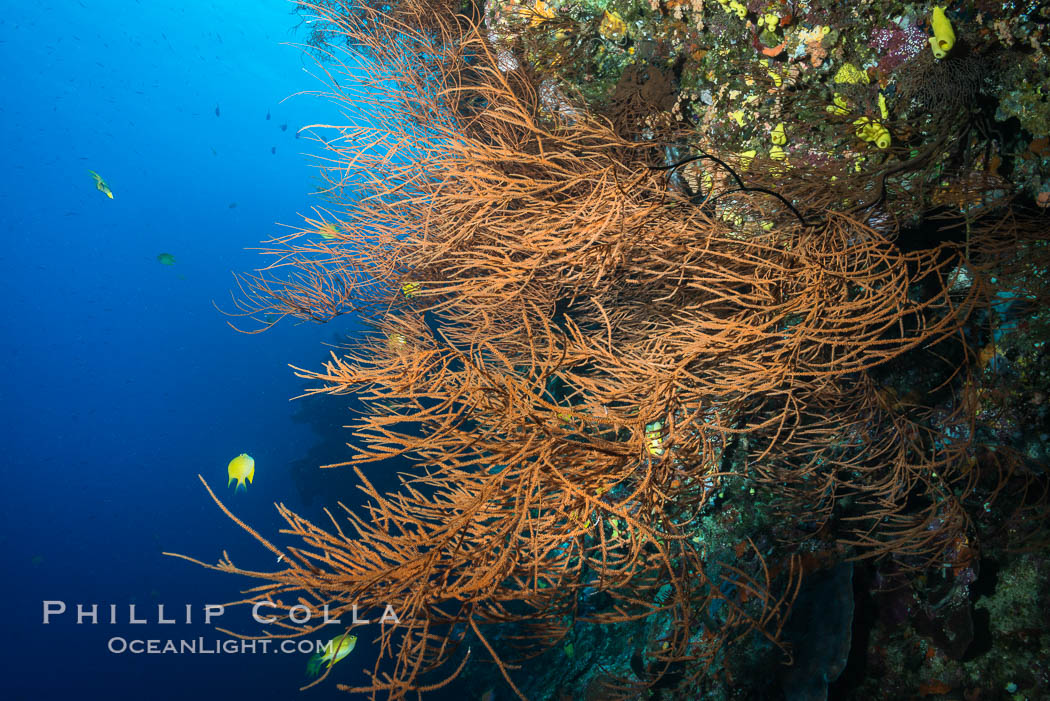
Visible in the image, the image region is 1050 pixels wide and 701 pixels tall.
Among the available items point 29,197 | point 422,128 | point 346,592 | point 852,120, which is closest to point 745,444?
point 852,120

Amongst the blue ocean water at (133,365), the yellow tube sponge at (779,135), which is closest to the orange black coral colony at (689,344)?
the yellow tube sponge at (779,135)

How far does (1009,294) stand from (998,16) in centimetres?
148

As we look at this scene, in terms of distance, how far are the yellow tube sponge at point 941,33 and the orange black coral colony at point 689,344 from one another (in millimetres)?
101

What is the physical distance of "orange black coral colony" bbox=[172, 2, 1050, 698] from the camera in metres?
1.77

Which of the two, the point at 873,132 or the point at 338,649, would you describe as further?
the point at 873,132

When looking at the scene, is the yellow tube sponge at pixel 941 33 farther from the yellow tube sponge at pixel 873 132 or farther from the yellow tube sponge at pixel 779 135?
the yellow tube sponge at pixel 779 135

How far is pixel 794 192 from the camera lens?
104 inches

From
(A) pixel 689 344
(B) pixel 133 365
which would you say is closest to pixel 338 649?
(A) pixel 689 344

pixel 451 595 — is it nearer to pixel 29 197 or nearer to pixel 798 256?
pixel 798 256

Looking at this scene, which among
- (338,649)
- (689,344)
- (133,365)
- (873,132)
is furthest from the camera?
(133,365)

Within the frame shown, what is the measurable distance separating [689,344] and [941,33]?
2.09 metres

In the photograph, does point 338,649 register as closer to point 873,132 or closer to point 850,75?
point 873,132

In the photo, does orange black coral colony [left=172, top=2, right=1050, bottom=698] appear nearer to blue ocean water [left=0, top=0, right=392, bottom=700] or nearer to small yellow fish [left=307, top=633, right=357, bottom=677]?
small yellow fish [left=307, top=633, right=357, bottom=677]

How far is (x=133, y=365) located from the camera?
857 inches
